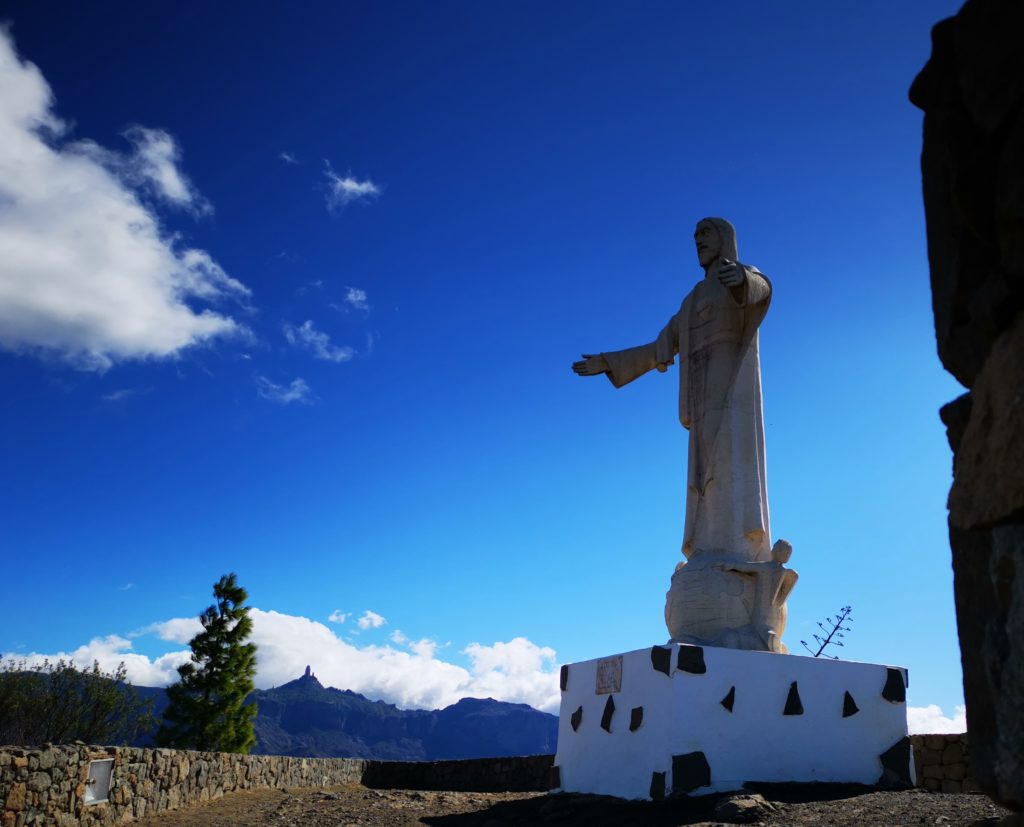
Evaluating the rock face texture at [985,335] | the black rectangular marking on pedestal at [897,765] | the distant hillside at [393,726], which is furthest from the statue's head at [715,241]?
the distant hillside at [393,726]

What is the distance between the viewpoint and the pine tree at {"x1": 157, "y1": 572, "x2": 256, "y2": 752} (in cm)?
1936

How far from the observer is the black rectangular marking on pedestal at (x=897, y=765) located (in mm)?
8000

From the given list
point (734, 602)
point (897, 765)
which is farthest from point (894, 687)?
point (734, 602)

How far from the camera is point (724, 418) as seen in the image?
9.38 m

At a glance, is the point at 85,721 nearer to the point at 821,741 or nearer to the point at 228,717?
the point at 228,717

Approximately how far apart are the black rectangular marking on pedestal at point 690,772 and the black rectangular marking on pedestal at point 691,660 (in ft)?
2.16

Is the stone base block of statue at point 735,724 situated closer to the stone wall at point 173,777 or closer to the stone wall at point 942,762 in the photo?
the stone wall at point 942,762

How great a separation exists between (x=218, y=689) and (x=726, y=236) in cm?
1509

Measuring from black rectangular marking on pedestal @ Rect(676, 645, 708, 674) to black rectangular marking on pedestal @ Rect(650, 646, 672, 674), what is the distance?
0.10 metres

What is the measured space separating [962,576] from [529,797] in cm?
803

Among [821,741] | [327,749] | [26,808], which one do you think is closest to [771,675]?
[821,741]

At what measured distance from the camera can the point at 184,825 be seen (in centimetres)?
900

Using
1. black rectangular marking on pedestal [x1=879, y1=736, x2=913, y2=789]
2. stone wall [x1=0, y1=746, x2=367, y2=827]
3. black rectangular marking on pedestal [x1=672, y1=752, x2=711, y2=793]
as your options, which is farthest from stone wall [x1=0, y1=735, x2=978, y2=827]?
black rectangular marking on pedestal [x1=672, y1=752, x2=711, y2=793]

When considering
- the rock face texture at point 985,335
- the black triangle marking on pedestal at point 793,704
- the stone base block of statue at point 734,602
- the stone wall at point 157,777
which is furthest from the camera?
the stone base block of statue at point 734,602
